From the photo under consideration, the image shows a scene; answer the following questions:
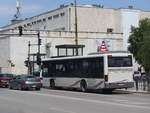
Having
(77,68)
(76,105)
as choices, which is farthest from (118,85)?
(76,105)

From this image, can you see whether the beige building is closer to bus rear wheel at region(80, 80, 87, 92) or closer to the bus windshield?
bus rear wheel at region(80, 80, 87, 92)

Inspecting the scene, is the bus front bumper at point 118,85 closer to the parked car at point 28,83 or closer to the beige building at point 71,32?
the parked car at point 28,83

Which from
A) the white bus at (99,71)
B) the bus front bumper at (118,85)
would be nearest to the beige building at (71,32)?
the white bus at (99,71)

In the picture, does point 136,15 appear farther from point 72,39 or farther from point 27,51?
point 27,51

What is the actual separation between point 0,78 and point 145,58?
17.1 metres

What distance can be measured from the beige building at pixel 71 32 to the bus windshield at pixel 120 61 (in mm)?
47461

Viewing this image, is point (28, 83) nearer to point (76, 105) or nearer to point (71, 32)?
point (76, 105)

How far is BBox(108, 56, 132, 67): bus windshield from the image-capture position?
30.7 m

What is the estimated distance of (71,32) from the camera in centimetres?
8238

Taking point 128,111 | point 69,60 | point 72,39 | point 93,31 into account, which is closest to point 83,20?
point 93,31

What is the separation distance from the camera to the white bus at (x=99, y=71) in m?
30.5

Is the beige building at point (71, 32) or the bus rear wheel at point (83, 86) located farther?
the beige building at point (71, 32)

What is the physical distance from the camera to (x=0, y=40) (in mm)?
81562

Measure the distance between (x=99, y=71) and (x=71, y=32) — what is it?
170 feet
